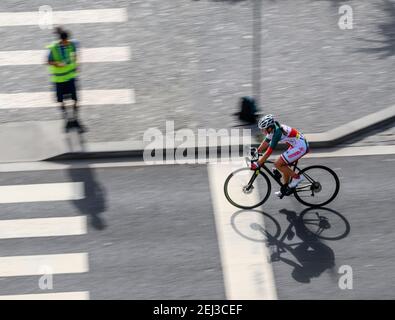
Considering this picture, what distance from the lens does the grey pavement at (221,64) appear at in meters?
16.7

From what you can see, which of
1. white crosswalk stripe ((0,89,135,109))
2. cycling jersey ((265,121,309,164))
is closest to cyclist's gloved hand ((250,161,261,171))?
cycling jersey ((265,121,309,164))

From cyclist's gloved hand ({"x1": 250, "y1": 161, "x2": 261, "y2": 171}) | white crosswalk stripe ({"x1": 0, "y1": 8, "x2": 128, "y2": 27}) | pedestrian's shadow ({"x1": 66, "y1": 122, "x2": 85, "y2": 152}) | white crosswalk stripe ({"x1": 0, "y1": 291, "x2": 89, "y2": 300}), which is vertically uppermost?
white crosswalk stripe ({"x1": 0, "y1": 8, "x2": 128, "y2": 27})

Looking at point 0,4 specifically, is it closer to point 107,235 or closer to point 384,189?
point 107,235

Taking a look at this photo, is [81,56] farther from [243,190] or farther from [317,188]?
[317,188]

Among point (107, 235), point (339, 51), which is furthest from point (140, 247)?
point (339, 51)

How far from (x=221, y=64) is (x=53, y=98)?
12.9ft

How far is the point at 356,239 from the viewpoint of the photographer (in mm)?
13617

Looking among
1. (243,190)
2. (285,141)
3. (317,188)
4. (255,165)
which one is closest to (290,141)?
(285,141)

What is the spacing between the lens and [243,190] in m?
14.4

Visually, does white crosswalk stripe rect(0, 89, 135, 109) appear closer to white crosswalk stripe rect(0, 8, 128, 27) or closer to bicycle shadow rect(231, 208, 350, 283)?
white crosswalk stripe rect(0, 8, 128, 27)

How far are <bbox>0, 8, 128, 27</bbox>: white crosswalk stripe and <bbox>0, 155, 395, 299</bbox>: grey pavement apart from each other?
18.3 feet

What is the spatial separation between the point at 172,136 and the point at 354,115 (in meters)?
3.97

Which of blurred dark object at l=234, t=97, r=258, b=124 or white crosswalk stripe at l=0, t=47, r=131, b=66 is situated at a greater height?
white crosswalk stripe at l=0, t=47, r=131, b=66

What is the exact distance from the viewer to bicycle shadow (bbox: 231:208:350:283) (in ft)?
42.8
